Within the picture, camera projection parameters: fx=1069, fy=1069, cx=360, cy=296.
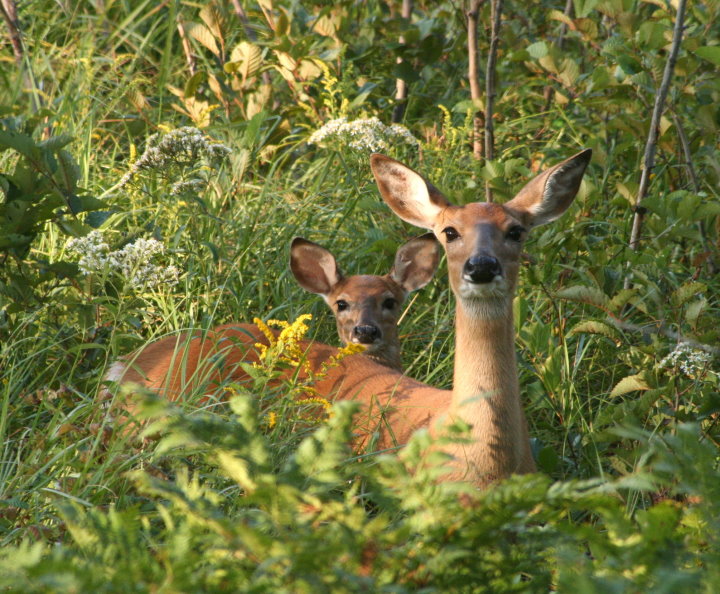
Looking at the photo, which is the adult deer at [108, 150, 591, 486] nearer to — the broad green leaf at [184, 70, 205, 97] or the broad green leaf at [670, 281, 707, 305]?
the broad green leaf at [670, 281, 707, 305]

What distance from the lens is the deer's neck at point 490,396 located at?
312cm

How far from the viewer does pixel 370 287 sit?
16.3 feet

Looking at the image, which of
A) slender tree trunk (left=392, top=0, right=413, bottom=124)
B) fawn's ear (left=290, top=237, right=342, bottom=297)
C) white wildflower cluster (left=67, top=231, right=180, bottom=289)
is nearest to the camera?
white wildflower cluster (left=67, top=231, right=180, bottom=289)

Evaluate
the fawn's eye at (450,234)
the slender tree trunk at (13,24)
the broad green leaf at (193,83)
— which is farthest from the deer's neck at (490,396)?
the slender tree trunk at (13,24)

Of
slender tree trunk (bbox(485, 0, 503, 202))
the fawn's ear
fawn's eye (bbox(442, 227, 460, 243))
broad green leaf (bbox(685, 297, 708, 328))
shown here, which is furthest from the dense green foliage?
fawn's eye (bbox(442, 227, 460, 243))

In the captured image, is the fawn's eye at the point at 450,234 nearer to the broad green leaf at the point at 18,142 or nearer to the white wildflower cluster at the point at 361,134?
the white wildflower cluster at the point at 361,134

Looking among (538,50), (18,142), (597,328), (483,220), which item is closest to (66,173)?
(18,142)

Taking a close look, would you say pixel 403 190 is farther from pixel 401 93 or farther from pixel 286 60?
pixel 401 93

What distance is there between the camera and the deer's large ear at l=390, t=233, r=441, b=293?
4867mm

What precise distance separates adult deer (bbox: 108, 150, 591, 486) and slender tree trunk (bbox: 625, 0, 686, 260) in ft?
2.20

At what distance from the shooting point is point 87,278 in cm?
407

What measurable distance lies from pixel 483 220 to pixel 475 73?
2007 mm

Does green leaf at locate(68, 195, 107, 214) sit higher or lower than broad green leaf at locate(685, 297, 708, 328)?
higher

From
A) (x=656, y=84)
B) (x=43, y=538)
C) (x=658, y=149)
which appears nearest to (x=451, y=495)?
(x=43, y=538)
